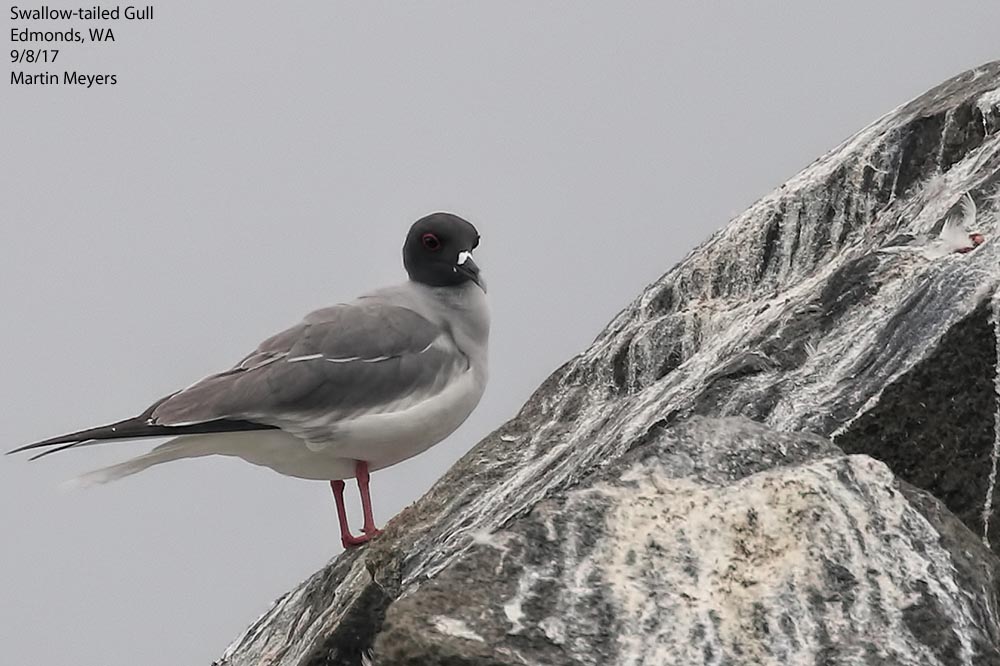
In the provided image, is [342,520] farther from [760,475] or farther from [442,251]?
[760,475]

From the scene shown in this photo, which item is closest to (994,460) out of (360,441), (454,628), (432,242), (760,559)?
(760,559)

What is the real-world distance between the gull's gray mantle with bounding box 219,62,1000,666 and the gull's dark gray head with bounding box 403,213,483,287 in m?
1.13

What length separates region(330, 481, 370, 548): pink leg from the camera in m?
8.98

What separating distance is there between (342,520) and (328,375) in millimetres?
1151

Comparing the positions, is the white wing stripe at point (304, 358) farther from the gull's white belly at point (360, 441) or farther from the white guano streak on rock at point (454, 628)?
the white guano streak on rock at point (454, 628)

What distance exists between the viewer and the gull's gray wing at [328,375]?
8.42 m

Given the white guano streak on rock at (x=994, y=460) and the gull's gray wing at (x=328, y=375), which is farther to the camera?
the gull's gray wing at (x=328, y=375)

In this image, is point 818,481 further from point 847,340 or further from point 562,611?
point 847,340

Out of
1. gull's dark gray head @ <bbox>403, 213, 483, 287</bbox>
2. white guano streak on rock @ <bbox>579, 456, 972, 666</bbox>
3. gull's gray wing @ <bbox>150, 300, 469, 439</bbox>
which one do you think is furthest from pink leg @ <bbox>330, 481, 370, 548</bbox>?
white guano streak on rock @ <bbox>579, 456, 972, 666</bbox>

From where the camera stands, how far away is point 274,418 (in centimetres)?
850

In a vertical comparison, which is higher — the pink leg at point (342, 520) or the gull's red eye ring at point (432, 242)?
the gull's red eye ring at point (432, 242)

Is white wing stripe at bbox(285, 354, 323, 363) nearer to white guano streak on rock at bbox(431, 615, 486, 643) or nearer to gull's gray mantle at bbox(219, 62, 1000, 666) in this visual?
gull's gray mantle at bbox(219, 62, 1000, 666)

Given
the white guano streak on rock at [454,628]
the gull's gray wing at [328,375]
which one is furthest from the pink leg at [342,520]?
the white guano streak on rock at [454,628]

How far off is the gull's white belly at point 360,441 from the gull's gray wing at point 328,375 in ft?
0.23
